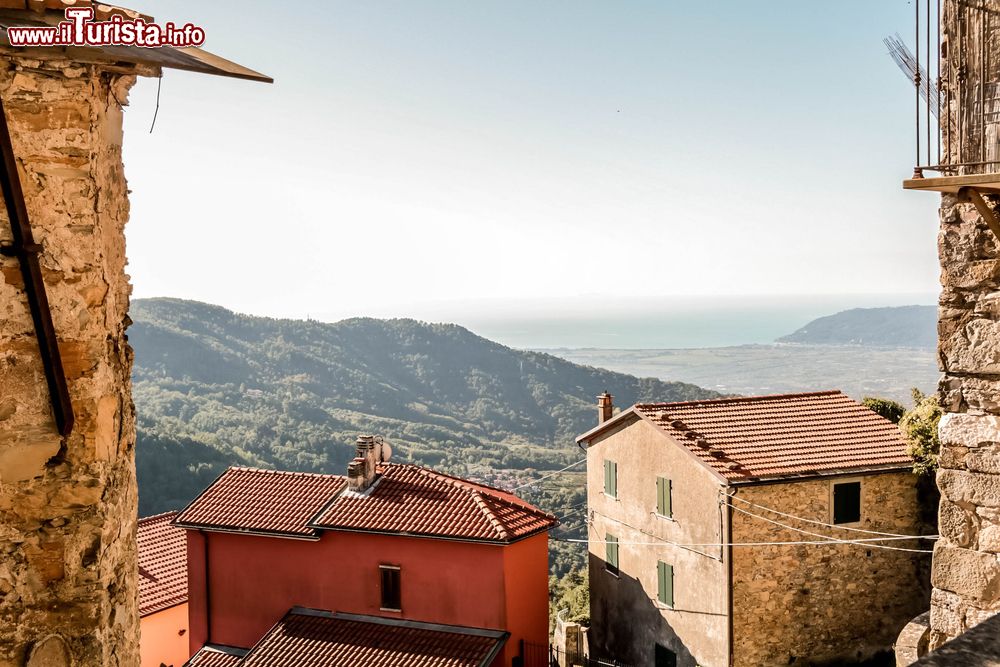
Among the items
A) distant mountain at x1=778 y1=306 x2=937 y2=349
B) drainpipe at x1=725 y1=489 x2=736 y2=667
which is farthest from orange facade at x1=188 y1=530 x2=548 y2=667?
distant mountain at x1=778 y1=306 x2=937 y2=349

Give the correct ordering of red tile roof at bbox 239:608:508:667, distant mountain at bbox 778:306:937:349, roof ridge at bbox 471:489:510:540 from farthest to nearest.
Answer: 1. distant mountain at bbox 778:306:937:349
2. roof ridge at bbox 471:489:510:540
3. red tile roof at bbox 239:608:508:667

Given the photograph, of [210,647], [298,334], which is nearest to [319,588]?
[210,647]

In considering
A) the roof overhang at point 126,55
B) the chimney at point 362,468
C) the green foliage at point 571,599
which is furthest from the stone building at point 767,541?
the roof overhang at point 126,55

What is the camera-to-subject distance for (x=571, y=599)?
87.7 ft

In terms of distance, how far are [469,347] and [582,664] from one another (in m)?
105

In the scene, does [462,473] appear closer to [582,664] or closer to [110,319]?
[582,664]

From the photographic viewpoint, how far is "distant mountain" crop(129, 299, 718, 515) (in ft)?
249

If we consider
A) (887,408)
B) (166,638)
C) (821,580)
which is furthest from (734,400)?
(166,638)

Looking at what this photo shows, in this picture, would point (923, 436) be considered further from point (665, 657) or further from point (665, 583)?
point (665, 657)

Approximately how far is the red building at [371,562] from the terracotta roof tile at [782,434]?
133 inches

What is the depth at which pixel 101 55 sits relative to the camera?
10.4ft

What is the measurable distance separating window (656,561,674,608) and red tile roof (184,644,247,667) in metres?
8.06

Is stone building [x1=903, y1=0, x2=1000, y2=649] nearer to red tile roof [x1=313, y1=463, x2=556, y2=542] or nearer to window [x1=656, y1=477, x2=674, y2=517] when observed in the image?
red tile roof [x1=313, y1=463, x2=556, y2=542]

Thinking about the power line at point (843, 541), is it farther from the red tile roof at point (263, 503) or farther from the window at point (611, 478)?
the red tile roof at point (263, 503)
